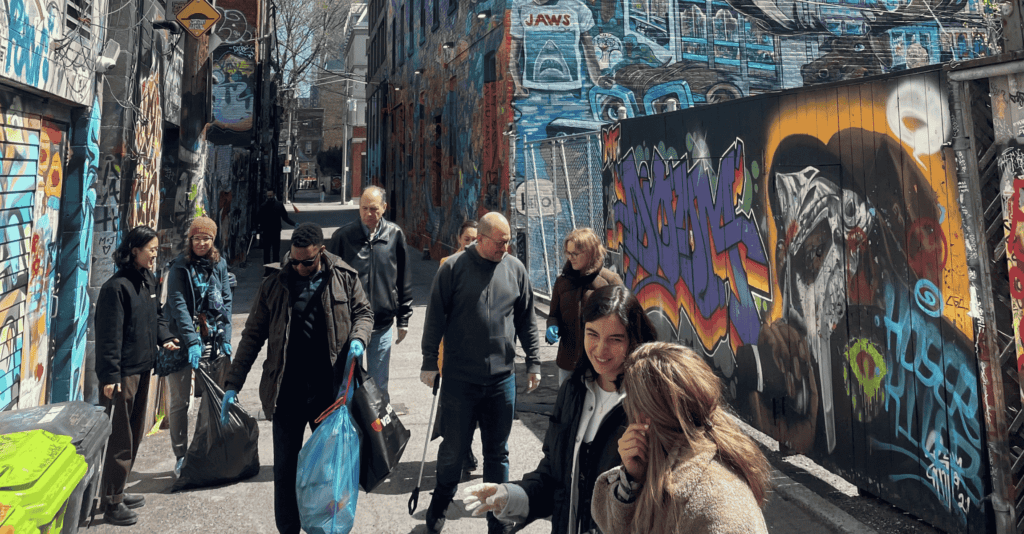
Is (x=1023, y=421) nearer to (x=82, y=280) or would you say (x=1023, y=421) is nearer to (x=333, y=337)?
(x=333, y=337)

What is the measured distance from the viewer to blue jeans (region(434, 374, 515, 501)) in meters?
4.01

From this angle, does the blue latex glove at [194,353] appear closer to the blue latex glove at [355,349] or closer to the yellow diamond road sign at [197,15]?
the blue latex glove at [355,349]

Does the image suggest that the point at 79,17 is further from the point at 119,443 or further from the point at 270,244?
the point at 270,244

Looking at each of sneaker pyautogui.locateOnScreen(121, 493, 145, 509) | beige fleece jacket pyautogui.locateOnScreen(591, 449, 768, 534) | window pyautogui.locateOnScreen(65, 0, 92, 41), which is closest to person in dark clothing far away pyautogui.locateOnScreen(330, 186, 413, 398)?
sneaker pyautogui.locateOnScreen(121, 493, 145, 509)

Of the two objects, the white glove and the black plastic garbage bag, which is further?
the black plastic garbage bag

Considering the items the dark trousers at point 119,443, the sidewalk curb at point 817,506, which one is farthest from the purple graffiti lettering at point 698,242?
the dark trousers at point 119,443

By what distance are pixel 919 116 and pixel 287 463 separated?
3.75m

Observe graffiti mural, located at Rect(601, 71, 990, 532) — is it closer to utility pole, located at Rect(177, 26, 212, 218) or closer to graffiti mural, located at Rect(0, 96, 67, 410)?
graffiti mural, located at Rect(0, 96, 67, 410)

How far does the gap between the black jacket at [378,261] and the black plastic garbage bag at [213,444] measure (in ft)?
3.81

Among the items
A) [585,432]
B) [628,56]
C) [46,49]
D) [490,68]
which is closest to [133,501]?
[46,49]

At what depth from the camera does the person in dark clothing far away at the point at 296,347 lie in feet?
12.5

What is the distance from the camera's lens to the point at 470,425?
13.4 feet

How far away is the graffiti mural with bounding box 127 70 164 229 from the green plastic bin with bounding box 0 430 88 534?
386cm

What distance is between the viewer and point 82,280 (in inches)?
228
